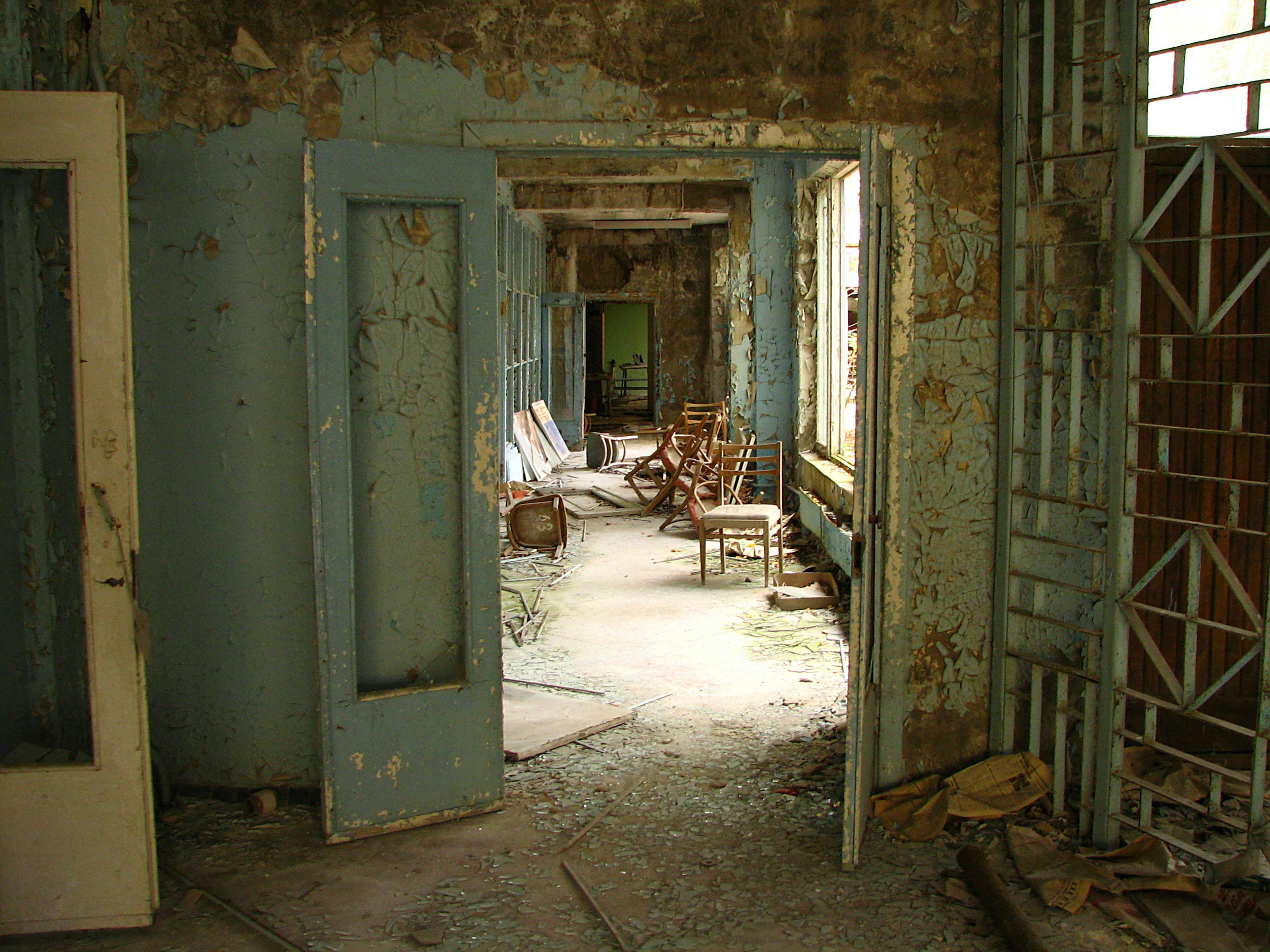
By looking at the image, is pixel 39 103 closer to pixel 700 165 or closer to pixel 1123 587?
pixel 1123 587

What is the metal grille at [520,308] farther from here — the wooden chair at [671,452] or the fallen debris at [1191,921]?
the fallen debris at [1191,921]

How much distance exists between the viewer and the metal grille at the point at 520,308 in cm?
1020

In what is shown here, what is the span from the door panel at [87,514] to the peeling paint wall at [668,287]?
40.7 ft

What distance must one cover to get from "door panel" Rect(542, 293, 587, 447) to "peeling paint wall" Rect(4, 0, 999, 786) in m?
11.1

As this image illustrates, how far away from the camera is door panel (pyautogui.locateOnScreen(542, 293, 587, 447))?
14.7 meters

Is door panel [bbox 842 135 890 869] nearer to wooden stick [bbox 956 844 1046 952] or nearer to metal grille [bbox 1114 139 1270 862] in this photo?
wooden stick [bbox 956 844 1046 952]

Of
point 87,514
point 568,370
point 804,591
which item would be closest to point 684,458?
point 804,591

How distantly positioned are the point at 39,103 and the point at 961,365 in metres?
2.89

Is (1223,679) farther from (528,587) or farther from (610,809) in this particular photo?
(528,587)

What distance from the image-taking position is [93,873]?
282 cm

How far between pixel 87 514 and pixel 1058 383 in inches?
120

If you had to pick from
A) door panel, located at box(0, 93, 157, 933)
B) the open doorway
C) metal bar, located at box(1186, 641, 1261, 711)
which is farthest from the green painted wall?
metal bar, located at box(1186, 641, 1261, 711)

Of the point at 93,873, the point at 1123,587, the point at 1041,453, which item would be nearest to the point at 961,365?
the point at 1041,453

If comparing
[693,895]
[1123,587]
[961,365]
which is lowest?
[693,895]
